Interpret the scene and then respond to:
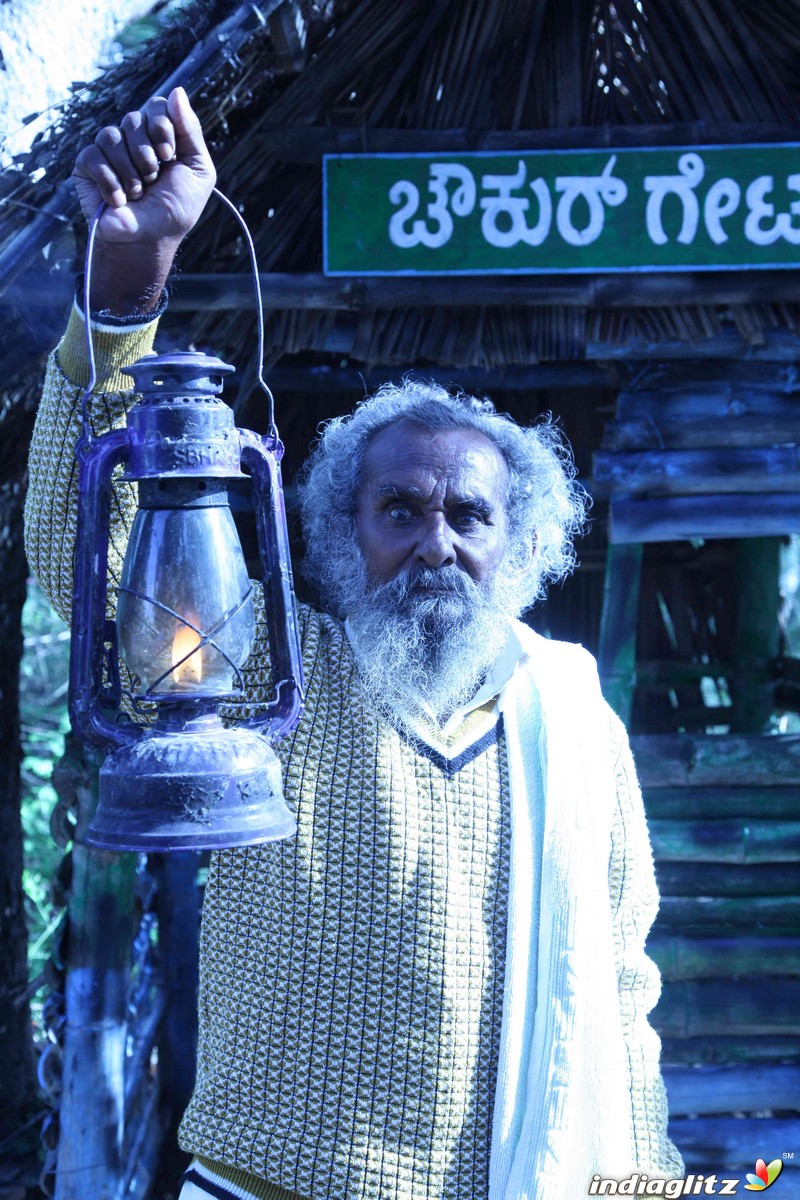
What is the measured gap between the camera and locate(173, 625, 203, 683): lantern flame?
1584 millimetres

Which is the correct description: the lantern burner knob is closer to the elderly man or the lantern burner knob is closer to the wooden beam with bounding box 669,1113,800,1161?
the elderly man

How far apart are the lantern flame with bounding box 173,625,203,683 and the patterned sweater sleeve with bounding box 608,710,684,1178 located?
3.69 ft

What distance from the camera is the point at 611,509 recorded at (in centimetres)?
437

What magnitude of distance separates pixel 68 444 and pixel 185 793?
70cm

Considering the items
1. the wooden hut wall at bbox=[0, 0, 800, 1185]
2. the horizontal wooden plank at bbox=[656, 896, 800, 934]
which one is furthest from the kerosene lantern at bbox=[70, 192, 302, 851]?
the horizontal wooden plank at bbox=[656, 896, 800, 934]

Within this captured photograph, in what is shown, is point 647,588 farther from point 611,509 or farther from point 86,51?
point 86,51

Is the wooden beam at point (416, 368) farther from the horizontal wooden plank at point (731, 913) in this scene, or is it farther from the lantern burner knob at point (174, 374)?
the lantern burner knob at point (174, 374)

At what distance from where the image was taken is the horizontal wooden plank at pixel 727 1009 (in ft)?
14.4

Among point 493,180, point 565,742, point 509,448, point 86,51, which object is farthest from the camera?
point 86,51

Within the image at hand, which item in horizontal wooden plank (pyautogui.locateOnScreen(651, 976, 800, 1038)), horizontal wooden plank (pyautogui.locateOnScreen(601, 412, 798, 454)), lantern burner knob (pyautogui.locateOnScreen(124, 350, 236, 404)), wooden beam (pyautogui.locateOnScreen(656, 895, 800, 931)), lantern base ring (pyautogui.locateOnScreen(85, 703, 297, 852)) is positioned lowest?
horizontal wooden plank (pyautogui.locateOnScreen(651, 976, 800, 1038))

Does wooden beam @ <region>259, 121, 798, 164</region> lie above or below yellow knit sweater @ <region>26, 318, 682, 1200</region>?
above

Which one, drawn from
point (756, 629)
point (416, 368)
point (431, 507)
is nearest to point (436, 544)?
point (431, 507)

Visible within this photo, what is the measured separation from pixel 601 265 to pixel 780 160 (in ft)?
2.22

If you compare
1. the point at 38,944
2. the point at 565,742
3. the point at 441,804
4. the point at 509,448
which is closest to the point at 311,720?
the point at 441,804
